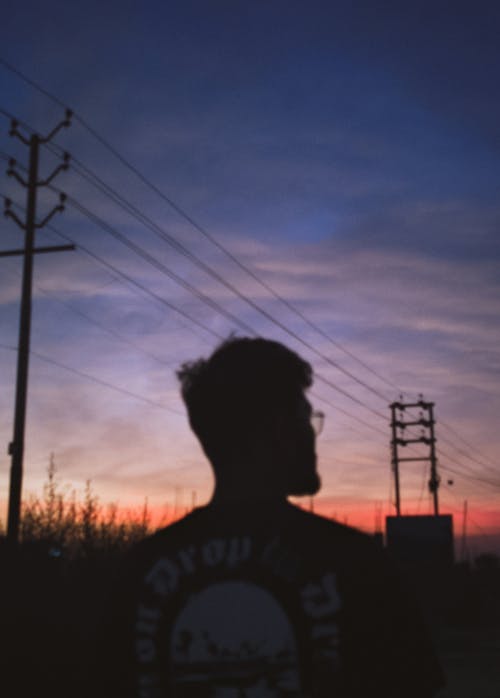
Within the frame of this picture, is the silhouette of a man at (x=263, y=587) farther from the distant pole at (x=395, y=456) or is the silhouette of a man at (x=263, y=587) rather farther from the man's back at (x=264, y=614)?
the distant pole at (x=395, y=456)

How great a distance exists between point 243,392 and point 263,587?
23.0 inches

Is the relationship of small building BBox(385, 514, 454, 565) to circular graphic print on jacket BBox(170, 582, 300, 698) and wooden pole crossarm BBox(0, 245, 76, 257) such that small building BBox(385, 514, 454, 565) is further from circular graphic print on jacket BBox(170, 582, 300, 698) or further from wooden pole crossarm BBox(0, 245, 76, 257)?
circular graphic print on jacket BBox(170, 582, 300, 698)

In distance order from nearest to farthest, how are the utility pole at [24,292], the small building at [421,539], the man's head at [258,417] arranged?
the man's head at [258,417], the utility pole at [24,292], the small building at [421,539]

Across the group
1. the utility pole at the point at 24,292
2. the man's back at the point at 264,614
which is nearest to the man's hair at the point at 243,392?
the man's back at the point at 264,614

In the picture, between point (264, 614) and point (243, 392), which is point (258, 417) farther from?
point (264, 614)

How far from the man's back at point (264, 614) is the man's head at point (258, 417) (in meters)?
0.11

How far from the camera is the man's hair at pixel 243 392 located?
2.78 meters

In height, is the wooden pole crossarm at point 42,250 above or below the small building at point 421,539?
above

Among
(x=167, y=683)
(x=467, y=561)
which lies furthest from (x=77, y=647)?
(x=467, y=561)

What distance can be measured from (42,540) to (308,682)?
16773mm

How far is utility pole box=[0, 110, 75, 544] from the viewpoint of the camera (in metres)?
22.0

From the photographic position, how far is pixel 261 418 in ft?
9.09

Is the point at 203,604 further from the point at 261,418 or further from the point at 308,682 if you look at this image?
the point at 261,418

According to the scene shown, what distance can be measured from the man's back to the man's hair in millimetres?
213
